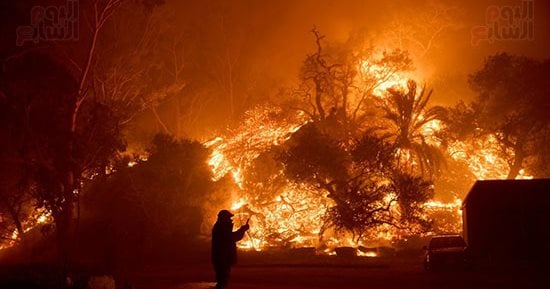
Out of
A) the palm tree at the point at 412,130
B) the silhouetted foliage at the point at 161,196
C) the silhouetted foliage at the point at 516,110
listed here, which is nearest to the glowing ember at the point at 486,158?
the silhouetted foliage at the point at 516,110

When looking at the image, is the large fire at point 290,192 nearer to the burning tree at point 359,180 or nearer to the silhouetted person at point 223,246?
the burning tree at point 359,180

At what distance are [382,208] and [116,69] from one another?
24868mm

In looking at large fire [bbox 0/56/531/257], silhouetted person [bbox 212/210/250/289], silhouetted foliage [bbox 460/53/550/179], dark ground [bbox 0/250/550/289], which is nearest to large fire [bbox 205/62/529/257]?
large fire [bbox 0/56/531/257]

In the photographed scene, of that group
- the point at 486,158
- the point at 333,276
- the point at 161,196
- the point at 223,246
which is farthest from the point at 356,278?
the point at 486,158

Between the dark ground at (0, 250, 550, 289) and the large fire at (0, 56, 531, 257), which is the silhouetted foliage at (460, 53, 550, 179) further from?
the dark ground at (0, 250, 550, 289)

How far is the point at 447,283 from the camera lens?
1802 cm

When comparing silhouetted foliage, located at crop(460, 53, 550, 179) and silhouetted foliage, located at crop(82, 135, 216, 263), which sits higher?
silhouetted foliage, located at crop(460, 53, 550, 179)

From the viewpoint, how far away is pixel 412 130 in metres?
37.5

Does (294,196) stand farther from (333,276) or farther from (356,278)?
(356,278)

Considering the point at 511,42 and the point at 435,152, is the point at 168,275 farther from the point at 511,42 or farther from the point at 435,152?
the point at 511,42

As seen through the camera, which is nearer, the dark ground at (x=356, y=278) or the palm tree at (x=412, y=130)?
the dark ground at (x=356, y=278)

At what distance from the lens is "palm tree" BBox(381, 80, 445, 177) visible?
36.5 metres

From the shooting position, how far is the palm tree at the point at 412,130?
36531 millimetres

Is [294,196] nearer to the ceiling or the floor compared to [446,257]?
nearer to the ceiling
